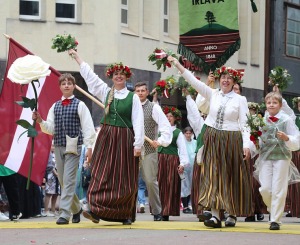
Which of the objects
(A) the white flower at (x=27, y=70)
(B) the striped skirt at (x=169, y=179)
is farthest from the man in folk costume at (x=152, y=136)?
(A) the white flower at (x=27, y=70)

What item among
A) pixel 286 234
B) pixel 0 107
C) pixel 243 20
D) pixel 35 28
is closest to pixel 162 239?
pixel 286 234

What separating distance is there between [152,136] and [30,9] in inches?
511

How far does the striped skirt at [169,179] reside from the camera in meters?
19.7

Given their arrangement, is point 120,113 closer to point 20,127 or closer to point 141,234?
point 141,234

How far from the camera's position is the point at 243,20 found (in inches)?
1512

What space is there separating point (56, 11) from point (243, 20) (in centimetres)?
929

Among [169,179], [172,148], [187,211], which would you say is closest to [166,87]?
[172,148]

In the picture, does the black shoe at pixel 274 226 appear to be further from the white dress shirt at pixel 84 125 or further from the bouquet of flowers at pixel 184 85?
the bouquet of flowers at pixel 184 85

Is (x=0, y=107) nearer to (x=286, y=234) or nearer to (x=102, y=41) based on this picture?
(x=286, y=234)

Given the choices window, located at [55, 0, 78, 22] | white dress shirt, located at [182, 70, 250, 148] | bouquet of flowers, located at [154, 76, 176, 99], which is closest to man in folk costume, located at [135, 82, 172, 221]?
bouquet of flowers, located at [154, 76, 176, 99]

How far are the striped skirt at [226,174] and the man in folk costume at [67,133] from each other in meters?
1.59

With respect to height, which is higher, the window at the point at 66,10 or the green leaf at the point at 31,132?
the window at the point at 66,10

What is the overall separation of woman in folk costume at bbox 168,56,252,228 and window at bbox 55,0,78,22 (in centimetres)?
1572

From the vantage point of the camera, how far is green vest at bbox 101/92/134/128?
15.4 m
